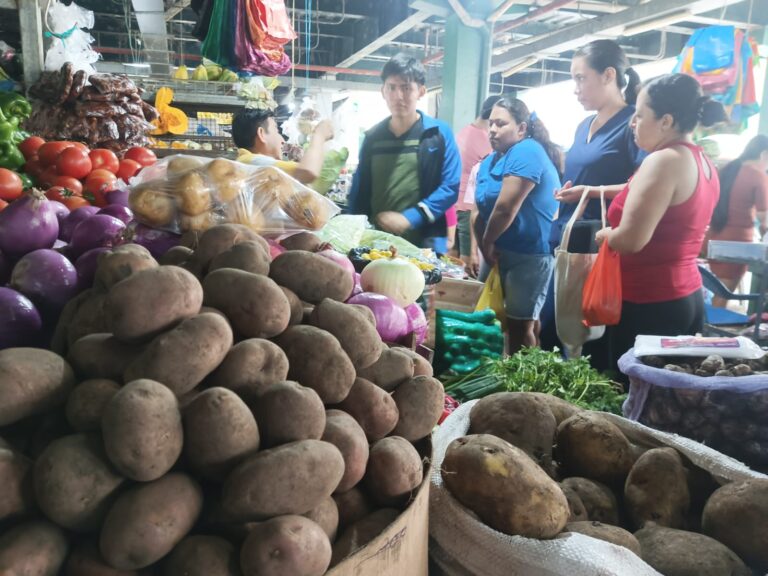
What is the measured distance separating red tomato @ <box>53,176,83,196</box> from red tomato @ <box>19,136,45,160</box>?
30.6 inches

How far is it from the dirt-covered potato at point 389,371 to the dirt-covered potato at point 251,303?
22cm

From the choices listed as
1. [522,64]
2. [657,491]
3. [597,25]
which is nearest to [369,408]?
[657,491]

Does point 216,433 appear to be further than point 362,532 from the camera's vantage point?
No

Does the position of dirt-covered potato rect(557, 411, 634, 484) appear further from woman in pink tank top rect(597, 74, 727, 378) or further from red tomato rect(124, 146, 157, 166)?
red tomato rect(124, 146, 157, 166)

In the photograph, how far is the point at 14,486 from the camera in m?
0.80

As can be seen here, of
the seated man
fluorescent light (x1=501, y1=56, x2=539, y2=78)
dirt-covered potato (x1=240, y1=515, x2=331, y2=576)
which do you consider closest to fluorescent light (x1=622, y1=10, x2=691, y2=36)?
fluorescent light (x1=501, y1=56, x2=539, y2=78)

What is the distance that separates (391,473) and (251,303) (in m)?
0.41

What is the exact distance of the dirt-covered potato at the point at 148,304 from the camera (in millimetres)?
951

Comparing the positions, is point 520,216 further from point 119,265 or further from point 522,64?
point 522,64

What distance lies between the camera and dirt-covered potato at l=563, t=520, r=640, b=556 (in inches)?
51.1

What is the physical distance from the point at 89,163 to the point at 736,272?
6570 millimetres

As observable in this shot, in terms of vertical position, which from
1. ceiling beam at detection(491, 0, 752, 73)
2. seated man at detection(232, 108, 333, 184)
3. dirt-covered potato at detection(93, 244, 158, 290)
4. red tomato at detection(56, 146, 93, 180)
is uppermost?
ceiling beam at detection(491, 0, 752, 73)

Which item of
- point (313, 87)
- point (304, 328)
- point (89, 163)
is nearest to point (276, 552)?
point (304, 328)

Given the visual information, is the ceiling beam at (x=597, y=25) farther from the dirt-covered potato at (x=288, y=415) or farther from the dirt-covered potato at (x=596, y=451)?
the dirt-covered potato at (x=288, y=415)
